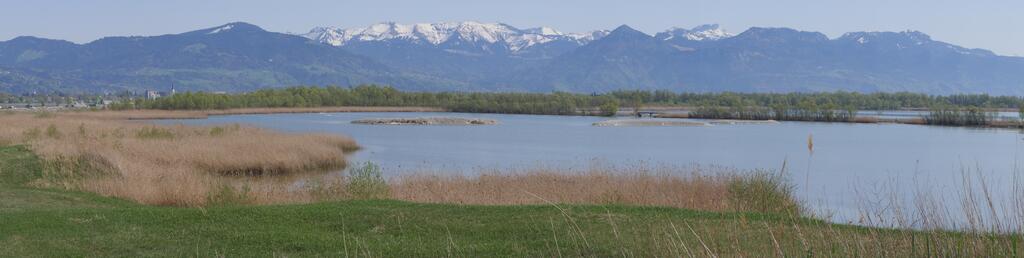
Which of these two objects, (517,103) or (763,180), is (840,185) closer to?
(763,180)

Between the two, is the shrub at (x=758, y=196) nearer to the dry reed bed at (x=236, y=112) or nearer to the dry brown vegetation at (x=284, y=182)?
the dry brown vegetation at (x=284, y=182)

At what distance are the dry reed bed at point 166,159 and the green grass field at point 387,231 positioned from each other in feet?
11.4

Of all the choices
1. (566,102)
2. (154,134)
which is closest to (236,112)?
(566,102)

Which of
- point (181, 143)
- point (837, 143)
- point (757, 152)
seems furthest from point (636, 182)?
point (837, 143)

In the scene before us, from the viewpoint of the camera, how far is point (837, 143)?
2197 inches

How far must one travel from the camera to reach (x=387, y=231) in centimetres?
1224

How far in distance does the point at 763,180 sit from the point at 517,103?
376ft

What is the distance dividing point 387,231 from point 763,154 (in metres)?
35.8

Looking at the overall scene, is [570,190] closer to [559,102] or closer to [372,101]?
[559,102]

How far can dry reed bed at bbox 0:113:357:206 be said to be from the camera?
1834cm

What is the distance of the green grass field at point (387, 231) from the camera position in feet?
34.2

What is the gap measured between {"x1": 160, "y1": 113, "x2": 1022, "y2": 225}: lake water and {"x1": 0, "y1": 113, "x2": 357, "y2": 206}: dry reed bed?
141 inches

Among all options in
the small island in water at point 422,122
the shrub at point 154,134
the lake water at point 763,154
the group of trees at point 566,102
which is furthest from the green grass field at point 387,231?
the group of trees at point 566,102

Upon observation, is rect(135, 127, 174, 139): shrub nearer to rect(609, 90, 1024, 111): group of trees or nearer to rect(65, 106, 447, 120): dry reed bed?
rect(65, 106, 447, 120): dry reed bed
